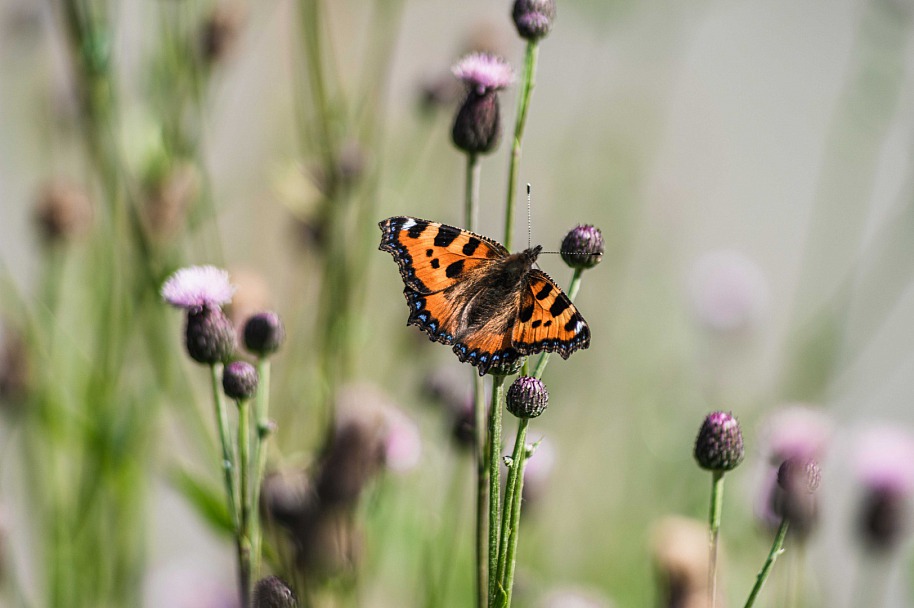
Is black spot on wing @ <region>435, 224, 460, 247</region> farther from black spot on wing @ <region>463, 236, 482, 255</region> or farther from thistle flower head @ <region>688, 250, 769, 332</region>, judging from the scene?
thistle flower head @ <region>688, 250, 769, 332</region>

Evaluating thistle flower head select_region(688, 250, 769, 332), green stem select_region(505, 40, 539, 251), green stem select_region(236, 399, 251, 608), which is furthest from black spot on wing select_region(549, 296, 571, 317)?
thistle flower head select_region(688, 250, 769, 332)

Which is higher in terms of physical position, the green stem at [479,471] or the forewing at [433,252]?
the forewing at [433,252]

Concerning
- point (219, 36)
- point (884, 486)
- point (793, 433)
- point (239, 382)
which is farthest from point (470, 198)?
point (884, 486)

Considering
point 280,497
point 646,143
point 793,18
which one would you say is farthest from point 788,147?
point 280,497

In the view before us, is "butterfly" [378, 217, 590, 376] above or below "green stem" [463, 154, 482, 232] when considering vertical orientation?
below

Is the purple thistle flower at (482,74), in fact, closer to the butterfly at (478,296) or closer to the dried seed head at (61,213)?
the butterfly at (478,296)

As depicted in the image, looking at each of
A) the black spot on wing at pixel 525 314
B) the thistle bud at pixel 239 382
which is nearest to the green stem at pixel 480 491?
the black spot on wing at pixel 525 314
